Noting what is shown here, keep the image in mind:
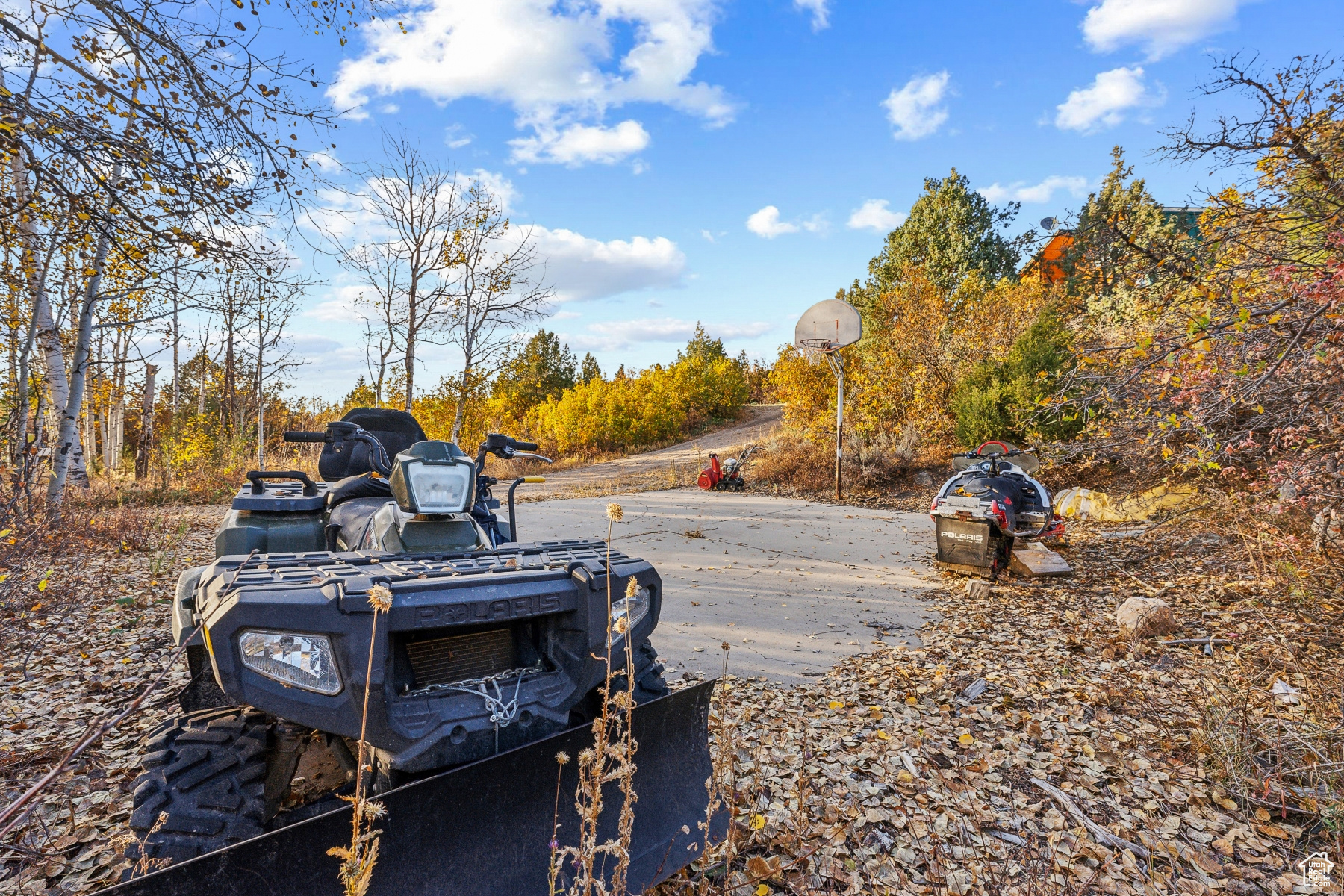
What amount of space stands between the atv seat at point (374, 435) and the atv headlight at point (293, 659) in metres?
1.83

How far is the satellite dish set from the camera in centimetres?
1312

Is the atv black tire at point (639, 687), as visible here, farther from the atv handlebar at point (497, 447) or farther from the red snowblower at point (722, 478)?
the red snowblower at point (722, 478)

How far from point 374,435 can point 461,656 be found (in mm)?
1830

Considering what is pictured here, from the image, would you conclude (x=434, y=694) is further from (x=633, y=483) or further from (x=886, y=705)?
(x=633, y=483)

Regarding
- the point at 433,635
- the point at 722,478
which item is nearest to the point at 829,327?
the point at 722,478

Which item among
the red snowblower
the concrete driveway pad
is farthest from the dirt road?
the concrete driveway pad

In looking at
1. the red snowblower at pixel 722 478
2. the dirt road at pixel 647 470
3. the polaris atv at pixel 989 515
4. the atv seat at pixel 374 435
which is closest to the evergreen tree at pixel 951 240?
the dirt road at pixel 647 470

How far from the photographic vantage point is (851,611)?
17.6 ft

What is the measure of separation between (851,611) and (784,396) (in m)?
10.6

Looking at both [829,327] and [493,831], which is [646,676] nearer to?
[493,831]

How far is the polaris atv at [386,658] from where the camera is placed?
5.12ft

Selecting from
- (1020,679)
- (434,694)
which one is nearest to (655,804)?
(434,694)

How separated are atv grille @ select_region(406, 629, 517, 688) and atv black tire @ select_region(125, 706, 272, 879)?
50cm

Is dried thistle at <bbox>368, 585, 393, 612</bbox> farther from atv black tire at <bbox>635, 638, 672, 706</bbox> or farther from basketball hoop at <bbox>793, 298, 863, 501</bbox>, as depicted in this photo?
basketball hoop at <bbox>793, 298, 863, 501</bbox>
